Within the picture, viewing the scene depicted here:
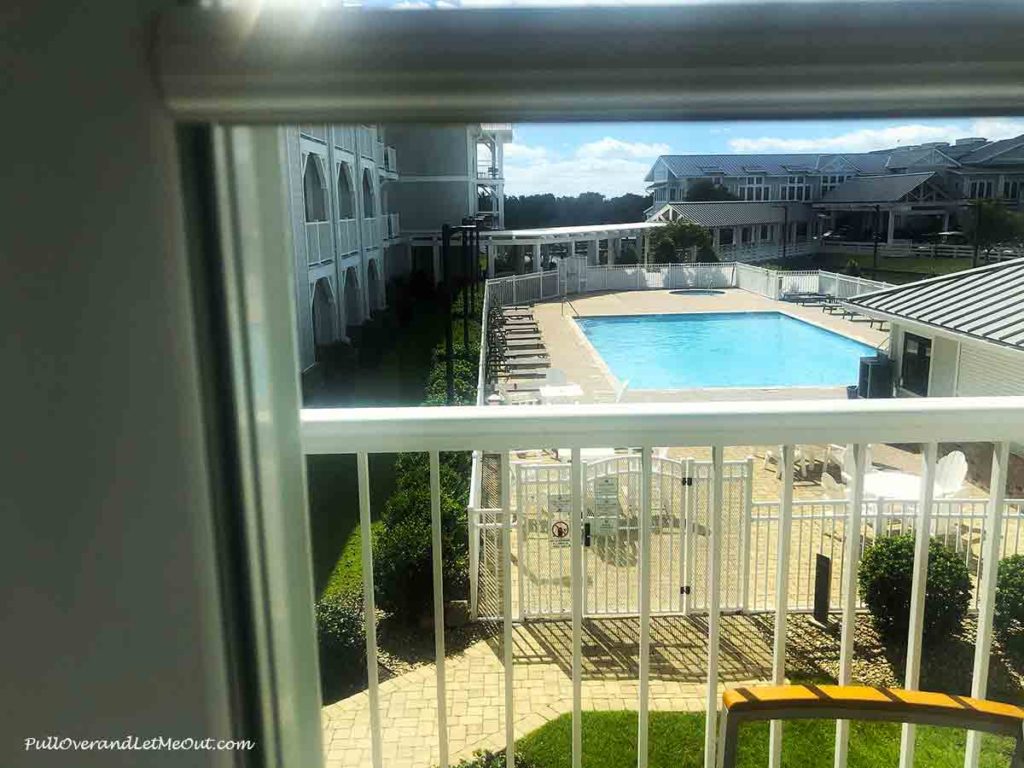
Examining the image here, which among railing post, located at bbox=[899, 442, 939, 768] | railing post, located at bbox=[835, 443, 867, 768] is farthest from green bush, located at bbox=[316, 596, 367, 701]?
railing post, located at bbox=[899, 442, 939, 768]

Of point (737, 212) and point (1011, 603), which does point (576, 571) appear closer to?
point (737, 212)

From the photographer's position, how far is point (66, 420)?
782mm

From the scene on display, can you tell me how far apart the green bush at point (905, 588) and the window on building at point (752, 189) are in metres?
2.18

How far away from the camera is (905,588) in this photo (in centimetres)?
310

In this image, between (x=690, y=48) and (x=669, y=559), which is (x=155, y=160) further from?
(x=669, y=559)

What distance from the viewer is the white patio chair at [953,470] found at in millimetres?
1833

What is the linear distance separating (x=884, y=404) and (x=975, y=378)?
235 mm

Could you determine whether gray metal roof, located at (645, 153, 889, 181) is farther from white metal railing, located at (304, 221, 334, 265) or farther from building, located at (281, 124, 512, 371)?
white metal railing, located at (304, 221, 334, 265)

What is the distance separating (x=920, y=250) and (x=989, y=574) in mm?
628

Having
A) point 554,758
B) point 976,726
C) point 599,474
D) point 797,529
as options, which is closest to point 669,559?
point 797,529

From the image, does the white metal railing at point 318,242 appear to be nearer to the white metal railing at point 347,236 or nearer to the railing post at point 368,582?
the white metal railing at point 347,236

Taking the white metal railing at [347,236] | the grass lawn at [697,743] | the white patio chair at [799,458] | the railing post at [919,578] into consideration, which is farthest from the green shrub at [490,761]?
the white metal railing at [347,236]

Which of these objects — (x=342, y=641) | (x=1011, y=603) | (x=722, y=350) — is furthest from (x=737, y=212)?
(x=1011, y=603)

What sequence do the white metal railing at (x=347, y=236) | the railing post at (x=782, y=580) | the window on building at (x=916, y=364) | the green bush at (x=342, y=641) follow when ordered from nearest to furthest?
1. the white metal railing at (x=347, y=236)
2. the railing post at (x=782, y=580)
3. the window on building at (x=916, y=364)
4. the green bush at (x=342, y=641)
